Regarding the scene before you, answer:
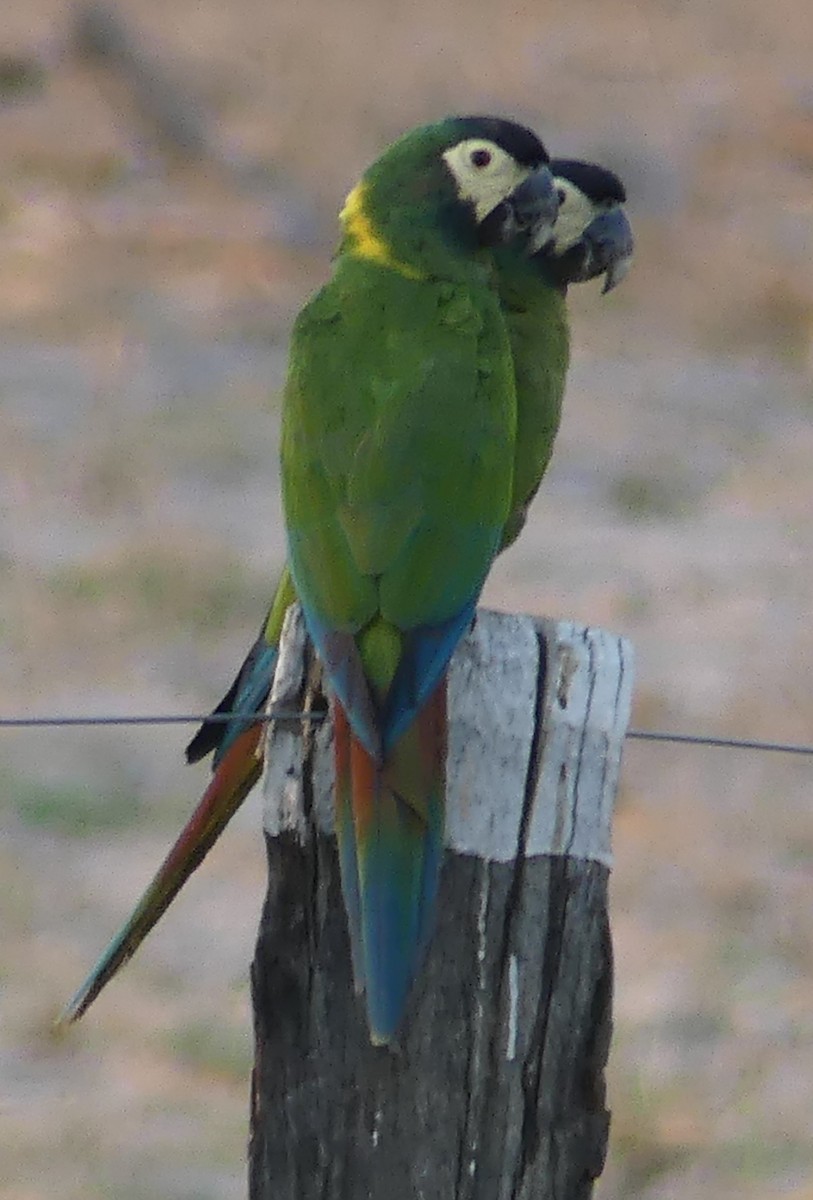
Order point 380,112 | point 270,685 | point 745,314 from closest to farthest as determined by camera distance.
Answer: point 270,685, point 745,314, point 380,112

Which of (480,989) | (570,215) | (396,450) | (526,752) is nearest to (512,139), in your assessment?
(570,215)

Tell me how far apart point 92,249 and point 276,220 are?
2.67ft

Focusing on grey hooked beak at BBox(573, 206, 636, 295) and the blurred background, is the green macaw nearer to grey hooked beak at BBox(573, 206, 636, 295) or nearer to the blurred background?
grey hooked beak at BBox(573, 206, 636, 295)

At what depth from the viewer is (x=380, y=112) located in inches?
386

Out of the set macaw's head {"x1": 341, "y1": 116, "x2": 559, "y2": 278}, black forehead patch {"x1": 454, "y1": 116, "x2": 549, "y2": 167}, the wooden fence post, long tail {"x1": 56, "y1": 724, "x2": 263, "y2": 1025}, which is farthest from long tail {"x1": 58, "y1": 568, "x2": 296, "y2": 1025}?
black forehead patch {"x1": 454, "y1": 116, "x2": 549, "y2": 167}

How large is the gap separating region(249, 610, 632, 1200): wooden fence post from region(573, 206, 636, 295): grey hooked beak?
1.27 m

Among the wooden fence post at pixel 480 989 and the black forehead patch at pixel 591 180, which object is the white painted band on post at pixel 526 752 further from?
the black forehead patch at pixel 591 180

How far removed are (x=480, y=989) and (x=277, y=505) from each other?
205 inches

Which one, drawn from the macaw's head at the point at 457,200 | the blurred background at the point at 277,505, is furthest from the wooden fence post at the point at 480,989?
the blurred background at the point at 277,505

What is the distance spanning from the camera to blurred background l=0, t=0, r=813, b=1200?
175 inches

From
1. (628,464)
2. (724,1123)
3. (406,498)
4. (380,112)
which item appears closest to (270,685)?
(406,498)

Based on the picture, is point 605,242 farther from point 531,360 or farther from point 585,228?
point 531,360

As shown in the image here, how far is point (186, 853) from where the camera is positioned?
2.39m

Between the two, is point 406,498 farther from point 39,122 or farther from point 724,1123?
point 39,122
